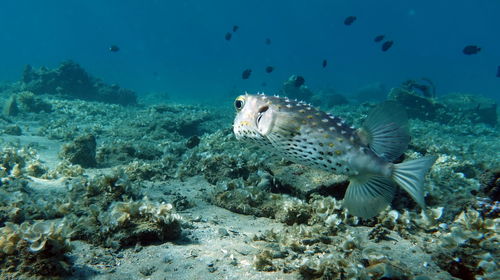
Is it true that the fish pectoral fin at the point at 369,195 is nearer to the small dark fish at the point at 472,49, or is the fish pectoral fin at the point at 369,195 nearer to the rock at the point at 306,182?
the rock at the point at 306,182

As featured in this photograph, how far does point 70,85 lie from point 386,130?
27.3 m

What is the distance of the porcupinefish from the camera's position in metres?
2.81

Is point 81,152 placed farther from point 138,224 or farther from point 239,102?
point 239,102

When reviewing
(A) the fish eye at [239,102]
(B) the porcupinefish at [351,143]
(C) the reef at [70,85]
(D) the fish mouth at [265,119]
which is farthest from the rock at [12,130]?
(D) the fish mouth at [265,119]

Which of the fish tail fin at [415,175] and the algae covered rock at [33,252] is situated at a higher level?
the fish tail fin at [415,175]

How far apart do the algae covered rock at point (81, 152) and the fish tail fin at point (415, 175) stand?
8789 millimetres

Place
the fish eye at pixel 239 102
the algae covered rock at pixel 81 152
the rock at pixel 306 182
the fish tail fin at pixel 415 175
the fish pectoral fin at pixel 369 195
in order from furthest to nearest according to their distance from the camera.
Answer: the algae covered rock at pixel 81 152, the rock at pixel 306 182, the fish eye at pixel 239 102, the fish pectoral fin at pixel 369 195, the fish tail fin at pixel 415 175

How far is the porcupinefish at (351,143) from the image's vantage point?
9.22 ft

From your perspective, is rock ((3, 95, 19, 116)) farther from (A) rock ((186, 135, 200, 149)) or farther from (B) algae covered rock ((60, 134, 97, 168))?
(A) rock ((186, 135, 200, 149))

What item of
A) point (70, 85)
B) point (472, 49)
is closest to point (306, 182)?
point (472, 49)

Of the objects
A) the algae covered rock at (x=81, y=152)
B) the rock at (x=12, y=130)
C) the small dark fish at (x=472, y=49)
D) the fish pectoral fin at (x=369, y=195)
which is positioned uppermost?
the small dark fish at (x=472, y=49)

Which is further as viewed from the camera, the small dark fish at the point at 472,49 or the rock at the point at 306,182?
the small dark fish at the point at 472,49

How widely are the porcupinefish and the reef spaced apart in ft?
83.6

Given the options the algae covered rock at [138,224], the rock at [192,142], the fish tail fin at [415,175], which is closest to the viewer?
the fish tail fin at [415,175]
